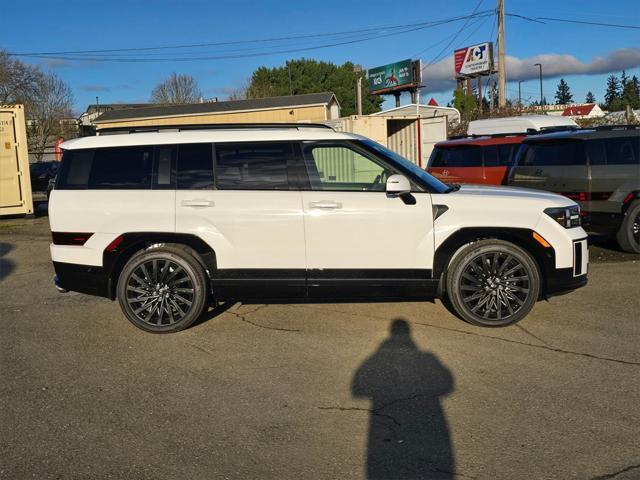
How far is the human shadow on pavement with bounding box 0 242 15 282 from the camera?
9477 millimetres

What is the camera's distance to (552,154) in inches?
400

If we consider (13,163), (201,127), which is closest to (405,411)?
(201,127)

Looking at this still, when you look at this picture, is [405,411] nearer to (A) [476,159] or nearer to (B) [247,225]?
(B) [247,225]

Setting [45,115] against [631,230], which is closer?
[631,230]

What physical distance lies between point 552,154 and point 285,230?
20.2ft

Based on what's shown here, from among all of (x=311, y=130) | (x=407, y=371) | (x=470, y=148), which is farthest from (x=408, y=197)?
(x=470, y=148)

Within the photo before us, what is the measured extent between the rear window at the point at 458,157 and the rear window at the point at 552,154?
207cm

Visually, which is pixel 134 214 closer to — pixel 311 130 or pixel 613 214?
pixel 311 130

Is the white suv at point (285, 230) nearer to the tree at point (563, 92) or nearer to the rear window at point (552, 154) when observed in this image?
the rear window at point (552, 154)

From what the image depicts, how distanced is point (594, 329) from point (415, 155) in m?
12.4

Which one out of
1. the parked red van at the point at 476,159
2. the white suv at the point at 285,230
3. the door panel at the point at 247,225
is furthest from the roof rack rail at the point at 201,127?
the parked red van at the point at 476,159

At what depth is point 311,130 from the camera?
6.06 m

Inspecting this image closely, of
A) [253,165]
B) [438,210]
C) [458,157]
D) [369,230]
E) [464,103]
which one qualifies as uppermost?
[464,103]

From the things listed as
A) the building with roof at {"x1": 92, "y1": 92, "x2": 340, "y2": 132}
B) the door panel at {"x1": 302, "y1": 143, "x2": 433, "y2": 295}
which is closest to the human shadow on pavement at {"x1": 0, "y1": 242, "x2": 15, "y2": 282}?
the door panel at {"x1": 302, "y1": 143, "x2": 433, "y2": 295}
